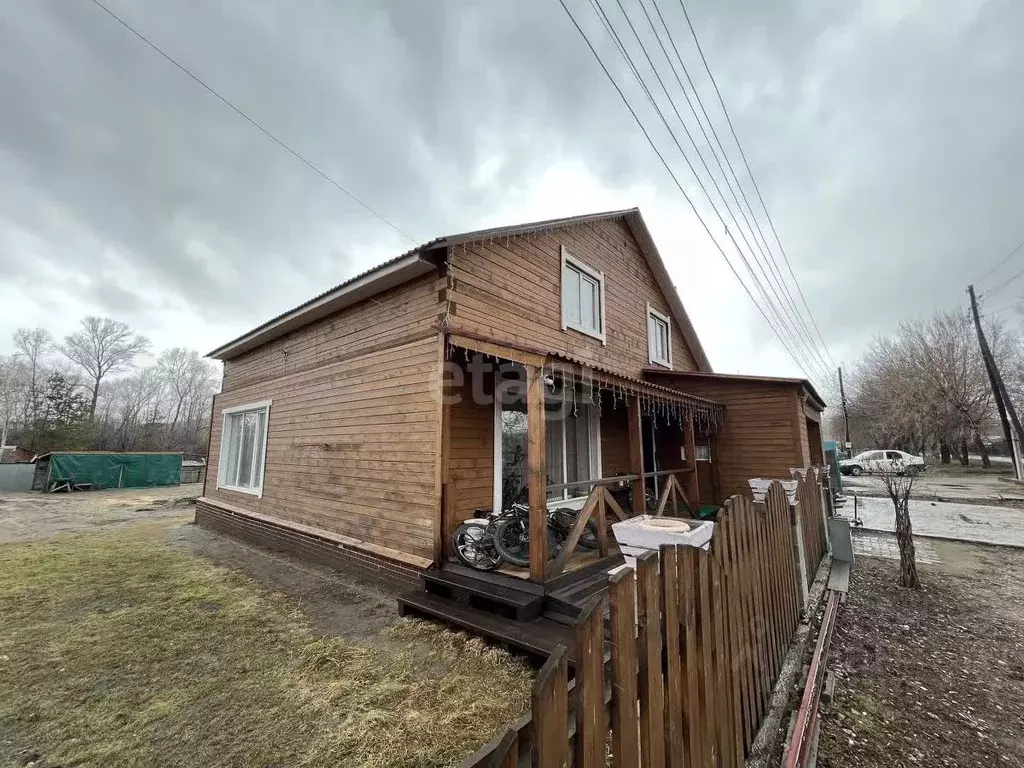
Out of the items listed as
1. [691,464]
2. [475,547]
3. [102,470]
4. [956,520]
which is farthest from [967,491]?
[102,470]

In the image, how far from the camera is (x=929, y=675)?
3213mm

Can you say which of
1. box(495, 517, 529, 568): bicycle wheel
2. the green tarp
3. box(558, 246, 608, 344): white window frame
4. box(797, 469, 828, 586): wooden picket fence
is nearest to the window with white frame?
box(558, 246, 608, 344): white window frame

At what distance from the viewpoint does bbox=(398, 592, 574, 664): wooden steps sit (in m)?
3.53

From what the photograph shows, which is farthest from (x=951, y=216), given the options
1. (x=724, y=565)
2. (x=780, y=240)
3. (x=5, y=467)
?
(x=5, y=467)

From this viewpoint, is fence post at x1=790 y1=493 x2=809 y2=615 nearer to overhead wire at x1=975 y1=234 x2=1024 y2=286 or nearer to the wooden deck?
the wooden deck

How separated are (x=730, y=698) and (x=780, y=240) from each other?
11258mm

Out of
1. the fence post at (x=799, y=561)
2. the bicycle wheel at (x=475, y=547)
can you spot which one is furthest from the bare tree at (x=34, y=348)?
the fence post at (x=799, y=561)

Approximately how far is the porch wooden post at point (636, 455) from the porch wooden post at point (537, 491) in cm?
232

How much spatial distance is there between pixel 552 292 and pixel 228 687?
662cm

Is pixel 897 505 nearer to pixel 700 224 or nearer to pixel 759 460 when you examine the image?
pixel 759 460

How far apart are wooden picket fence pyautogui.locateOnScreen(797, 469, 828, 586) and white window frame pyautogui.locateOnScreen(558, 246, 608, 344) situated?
4.25 m

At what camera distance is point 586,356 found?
809 centimetres

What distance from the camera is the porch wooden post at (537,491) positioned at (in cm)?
421

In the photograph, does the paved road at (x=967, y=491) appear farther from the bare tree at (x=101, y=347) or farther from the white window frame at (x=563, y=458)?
the bare tree at (x=101, y=347)
